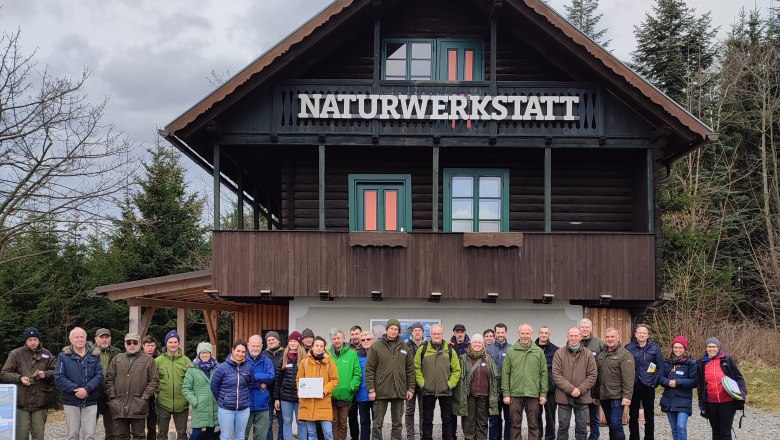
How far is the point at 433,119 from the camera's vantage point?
1527cm

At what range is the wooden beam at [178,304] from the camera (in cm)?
1742

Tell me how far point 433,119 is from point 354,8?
261cm

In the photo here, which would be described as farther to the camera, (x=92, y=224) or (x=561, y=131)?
(x=92, y=224)

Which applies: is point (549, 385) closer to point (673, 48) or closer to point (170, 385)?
point (170, 385)

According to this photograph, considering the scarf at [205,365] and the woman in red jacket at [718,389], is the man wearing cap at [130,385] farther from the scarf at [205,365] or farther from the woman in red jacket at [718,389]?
the woman in red jacket at [718,389]

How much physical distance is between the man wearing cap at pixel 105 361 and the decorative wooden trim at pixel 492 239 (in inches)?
261

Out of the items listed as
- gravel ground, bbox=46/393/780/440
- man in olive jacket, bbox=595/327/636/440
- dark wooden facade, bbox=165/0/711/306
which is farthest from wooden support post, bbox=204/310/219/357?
man in olive jacket, bbox=595/327/636/440

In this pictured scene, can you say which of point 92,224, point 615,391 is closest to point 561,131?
point 615,391

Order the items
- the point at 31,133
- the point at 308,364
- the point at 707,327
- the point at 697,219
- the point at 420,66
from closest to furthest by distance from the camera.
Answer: the point at 308,364, the point at 420,66, the point at 31,133, the point at 707,327, the point at 697,219

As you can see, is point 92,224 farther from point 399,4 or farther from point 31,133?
point 399,4

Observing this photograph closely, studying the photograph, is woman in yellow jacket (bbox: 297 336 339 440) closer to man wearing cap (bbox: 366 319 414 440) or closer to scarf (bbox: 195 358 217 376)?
man wearing cap (bbox: 366 319 414 440)

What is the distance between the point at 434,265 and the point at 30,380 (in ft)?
23.7

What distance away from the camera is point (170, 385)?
35.9 feet

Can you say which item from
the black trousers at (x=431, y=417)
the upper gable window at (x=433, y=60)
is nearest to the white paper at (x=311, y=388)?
the black trousers at (x=431, y=417)
